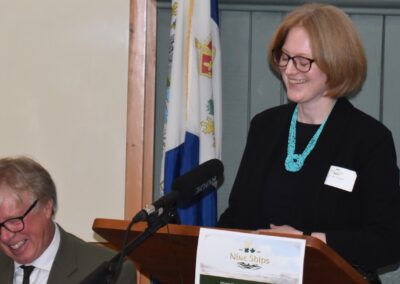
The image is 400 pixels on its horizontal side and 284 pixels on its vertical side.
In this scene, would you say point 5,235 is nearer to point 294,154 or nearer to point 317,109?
point 294,154

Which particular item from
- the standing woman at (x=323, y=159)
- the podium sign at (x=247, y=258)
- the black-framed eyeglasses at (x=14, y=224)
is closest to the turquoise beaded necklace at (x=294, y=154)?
the standing woman at (x=323, y=159)

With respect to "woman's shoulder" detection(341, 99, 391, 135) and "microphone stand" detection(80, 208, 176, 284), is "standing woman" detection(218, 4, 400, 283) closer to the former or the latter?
"woman's shoulder" detection(341, 99, 391, 135)

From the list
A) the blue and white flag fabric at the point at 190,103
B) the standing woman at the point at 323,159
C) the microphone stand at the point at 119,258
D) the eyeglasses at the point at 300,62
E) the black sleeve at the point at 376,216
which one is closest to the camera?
the microphone stand at the point at 119,258

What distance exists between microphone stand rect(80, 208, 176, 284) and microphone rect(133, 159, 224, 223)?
0.05 feet

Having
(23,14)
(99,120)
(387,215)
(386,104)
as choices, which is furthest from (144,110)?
(387,215)

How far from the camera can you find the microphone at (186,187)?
164 cm

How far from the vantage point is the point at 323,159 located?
2479 mm

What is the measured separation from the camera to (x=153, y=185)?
3881mm

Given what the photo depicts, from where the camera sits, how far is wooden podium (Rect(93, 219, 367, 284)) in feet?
5.74

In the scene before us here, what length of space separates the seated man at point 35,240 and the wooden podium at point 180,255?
0.34 meters

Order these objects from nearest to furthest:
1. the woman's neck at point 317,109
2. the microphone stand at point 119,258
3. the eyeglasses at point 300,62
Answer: the microphone stand at point 119,258 < the eyeglasses at point 300,62 < the woman's neck at point 317,109

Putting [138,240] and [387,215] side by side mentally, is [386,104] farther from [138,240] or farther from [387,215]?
[138,240]

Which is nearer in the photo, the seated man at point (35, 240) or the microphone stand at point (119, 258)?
the microphone stand at point (119, 258)

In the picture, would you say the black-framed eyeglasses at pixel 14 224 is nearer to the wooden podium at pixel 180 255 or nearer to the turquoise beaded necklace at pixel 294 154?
the wooden podium at pixel 180 255
